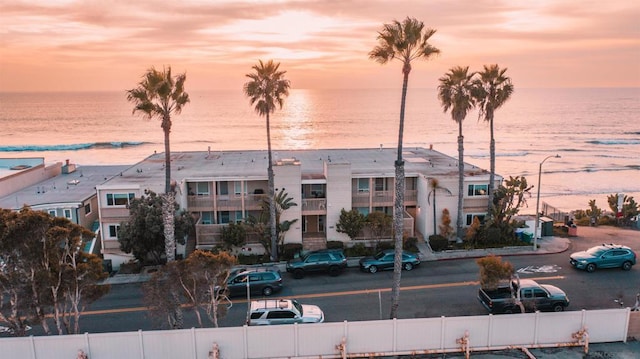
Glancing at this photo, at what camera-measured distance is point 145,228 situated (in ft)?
97.7

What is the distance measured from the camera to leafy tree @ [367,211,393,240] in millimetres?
33281

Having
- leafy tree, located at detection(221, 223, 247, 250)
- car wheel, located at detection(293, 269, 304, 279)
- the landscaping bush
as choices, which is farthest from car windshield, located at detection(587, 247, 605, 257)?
leafy tree, located at detection(221, 223, 247, 250)

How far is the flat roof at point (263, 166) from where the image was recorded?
3466 centimetres

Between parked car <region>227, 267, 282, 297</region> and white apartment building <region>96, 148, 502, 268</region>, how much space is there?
22.1ft

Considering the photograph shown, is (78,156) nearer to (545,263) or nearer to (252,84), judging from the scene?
(252,84)

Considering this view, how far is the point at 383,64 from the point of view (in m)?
22.0

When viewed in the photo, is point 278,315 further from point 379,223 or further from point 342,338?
point 379,223

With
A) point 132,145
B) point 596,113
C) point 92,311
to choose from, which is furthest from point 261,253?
point 596,113

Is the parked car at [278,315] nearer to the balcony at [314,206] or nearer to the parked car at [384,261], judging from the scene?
the parked car at [384,261]

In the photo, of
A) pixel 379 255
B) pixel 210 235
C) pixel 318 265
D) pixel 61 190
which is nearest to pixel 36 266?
pixel 210 235

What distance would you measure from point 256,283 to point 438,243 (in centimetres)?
1382

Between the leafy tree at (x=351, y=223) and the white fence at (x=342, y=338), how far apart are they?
1491cm

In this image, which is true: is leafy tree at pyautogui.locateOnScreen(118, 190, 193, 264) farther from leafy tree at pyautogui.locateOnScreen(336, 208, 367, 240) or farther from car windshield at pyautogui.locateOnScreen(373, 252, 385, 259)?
car windshield at pyautogui.locateOnScreen(373, 252, 385, 259)

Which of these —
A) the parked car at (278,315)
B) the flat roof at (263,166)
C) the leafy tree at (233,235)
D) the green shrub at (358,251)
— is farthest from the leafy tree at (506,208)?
the parked car at (278,315)
